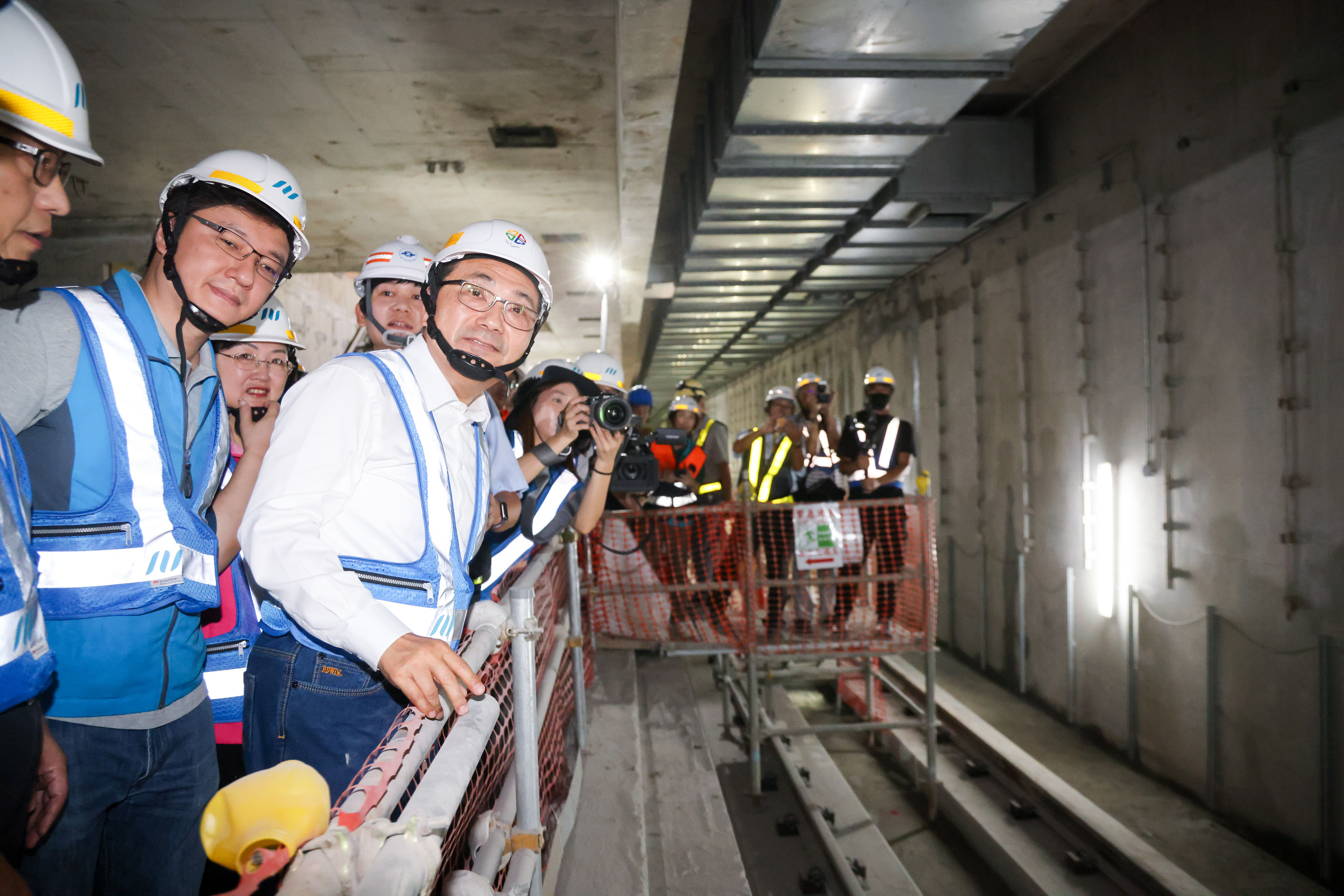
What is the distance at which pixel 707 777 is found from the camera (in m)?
4.50

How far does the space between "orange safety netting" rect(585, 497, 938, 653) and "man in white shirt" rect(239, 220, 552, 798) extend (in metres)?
3.45

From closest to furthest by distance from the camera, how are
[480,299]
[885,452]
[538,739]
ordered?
1. [480,299]
2. [538,739]
3. [885,452]

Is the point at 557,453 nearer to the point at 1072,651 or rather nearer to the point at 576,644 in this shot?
the point at 576,644

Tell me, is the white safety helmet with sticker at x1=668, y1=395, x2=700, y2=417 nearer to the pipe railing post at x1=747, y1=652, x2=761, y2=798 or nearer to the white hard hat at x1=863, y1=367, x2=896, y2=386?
the white hard hat at x1=863, y1=367, x2=896, y2=386

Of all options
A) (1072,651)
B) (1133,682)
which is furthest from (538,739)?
(1072,651)

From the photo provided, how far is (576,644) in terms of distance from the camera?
3.87 meters

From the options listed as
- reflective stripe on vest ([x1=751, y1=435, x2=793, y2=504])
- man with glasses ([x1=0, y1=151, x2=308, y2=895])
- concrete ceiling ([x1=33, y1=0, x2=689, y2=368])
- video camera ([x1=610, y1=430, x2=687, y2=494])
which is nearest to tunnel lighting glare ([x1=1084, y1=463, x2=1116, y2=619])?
reflective stripe on vest ([x1=751, y1=435, x2=793, y2=504])

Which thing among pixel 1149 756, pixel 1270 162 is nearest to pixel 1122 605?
pixel 1149 756

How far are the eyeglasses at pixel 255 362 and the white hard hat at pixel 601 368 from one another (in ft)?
9.19

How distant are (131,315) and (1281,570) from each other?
6.03 m

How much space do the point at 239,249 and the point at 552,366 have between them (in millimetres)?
1988

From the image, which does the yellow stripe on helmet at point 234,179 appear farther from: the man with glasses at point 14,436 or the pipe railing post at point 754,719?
the pipe railing post at point 754,719

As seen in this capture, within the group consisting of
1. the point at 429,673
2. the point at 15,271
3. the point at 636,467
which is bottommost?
the point at 429,673

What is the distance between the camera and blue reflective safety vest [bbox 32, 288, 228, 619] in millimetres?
1350
